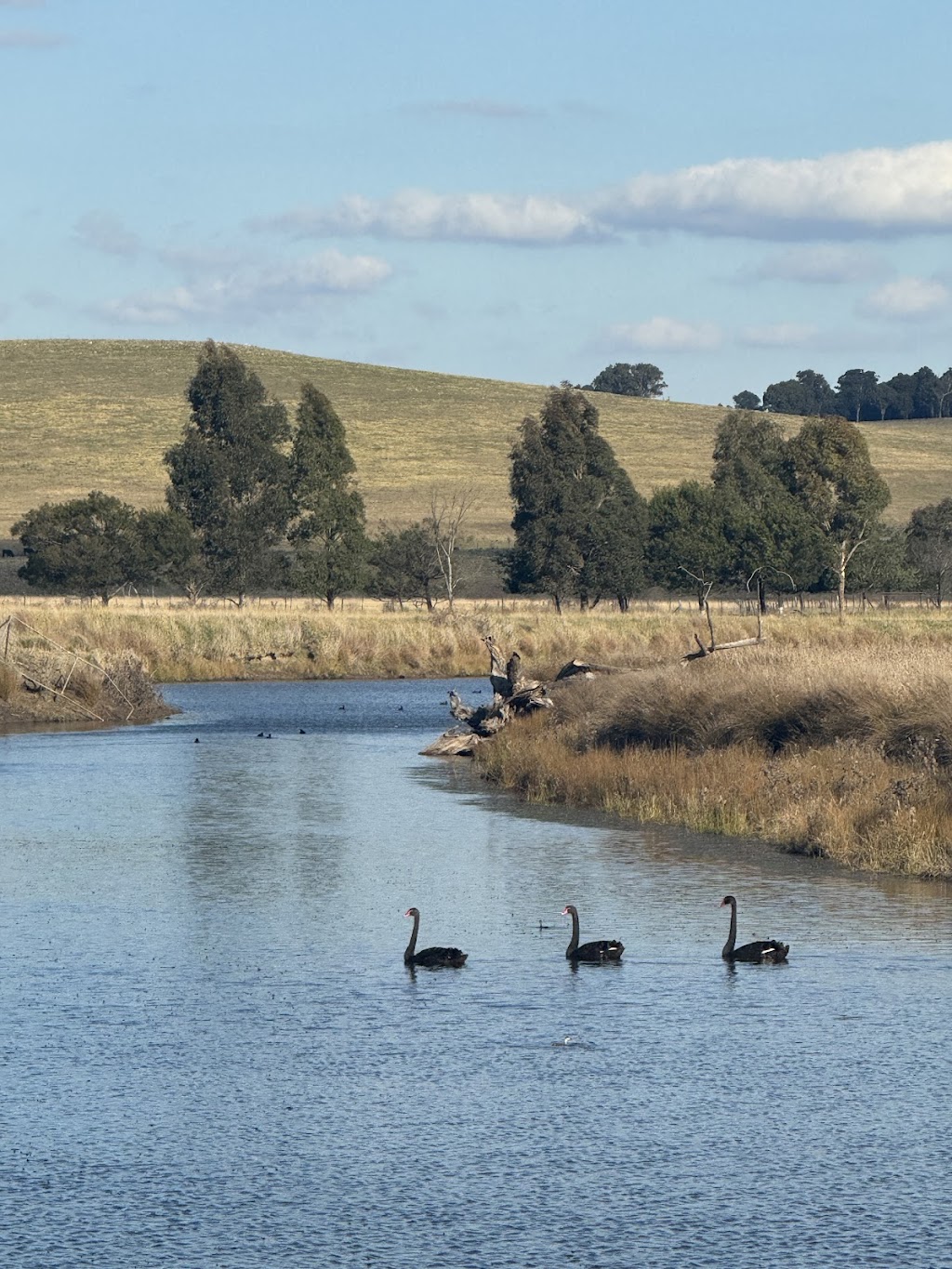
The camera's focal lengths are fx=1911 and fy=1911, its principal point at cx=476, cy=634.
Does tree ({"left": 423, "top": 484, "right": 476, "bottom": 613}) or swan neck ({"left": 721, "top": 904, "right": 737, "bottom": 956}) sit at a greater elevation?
tree ({"left": 423, "top": 484, "right": 476, "bottom": 613})

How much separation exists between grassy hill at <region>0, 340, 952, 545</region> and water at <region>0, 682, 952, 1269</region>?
104605mm

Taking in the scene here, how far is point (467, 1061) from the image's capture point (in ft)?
48.8

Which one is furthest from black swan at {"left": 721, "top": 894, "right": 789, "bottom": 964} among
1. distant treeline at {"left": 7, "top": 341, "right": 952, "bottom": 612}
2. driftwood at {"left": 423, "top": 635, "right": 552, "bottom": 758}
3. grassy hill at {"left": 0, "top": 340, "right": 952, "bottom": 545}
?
grassy hill at {"left": 0, "top": 340, "right": 952, "bottom": 545}

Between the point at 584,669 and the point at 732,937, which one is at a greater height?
the point at 584,669

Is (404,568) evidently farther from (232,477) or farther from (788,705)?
(788,705)

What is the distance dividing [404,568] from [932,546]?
3386cm

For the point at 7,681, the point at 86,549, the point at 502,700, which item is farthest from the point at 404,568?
the point at 502,700

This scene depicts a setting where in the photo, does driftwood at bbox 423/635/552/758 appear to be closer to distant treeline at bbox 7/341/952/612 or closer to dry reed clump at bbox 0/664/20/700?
dry reed clump at bbox 0/664/20/700

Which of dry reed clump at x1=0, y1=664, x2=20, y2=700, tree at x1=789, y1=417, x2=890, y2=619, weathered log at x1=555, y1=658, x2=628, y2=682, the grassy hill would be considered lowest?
dry reed clump at x1=0, y1=664, x2=20, y2=700

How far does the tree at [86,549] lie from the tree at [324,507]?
26.6ft

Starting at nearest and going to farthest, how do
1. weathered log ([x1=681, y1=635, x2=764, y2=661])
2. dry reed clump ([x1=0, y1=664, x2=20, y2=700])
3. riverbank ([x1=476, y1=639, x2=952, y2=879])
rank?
1. riverbank ([x1=476, y1=639, x2=952, y2=879])
2. weathered log ([x1=681, y1=635, x2=764, y2=661])
3. dry reed clump ([x1=0, y1=664, x2=20, y2=700])

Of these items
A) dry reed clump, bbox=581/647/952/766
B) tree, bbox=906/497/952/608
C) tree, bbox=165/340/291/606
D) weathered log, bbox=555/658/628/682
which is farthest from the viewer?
tree, bbox=906/497/952/608

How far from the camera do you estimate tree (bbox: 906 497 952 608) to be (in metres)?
110

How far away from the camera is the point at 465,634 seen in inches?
2911
